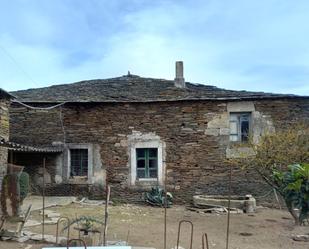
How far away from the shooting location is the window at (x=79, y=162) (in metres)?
16.5

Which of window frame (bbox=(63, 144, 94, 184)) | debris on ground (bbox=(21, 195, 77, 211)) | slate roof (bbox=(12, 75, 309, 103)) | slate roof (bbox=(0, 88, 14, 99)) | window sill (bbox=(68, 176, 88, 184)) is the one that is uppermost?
slate roof (bbox=(12, 75, 309, 103))

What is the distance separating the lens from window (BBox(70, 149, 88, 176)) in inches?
649

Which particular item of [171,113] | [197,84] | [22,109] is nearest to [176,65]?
[197,84]

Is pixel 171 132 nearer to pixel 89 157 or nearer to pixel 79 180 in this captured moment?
pixel 89 157

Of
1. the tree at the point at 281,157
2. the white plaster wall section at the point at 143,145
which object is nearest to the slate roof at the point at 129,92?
the white plaster wall section at the point at 143,145

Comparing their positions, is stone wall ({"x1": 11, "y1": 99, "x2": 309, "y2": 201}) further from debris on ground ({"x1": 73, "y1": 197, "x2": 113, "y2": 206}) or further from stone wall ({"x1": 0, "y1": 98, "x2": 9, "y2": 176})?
stone wall ({"x1": 0, "y1": 98, "x2": 9, "y2": 176})

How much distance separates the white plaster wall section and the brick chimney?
8.09 feet

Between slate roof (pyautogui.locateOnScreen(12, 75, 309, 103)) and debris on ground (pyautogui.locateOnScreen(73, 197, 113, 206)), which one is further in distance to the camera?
slate roof (pyautogui.locateOnScreen(12, 75, 309, 103))

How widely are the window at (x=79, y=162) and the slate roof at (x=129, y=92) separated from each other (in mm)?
1983

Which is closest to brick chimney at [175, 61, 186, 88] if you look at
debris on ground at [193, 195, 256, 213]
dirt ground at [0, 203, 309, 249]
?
debris on ground at [193, 195, 256, 213]

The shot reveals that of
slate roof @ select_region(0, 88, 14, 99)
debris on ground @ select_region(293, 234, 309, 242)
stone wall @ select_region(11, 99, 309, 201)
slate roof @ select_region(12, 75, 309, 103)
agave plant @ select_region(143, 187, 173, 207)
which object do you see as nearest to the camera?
debris on ground @ select_region(293, 234, 309, 242)

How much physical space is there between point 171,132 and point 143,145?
3.74 ft

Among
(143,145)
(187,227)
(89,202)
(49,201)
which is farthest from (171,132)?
(187,227)

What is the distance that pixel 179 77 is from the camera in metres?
17.3
